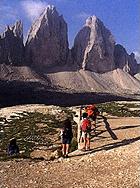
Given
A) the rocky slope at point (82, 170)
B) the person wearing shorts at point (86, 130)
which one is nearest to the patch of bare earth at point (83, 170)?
the rocky slope at point (82, 170)

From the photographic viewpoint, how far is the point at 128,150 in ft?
70.9

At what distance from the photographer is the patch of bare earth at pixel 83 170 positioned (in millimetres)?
17656

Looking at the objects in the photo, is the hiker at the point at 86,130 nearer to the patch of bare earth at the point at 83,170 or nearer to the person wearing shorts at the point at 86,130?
the person wearing shorts at the point at 86,130

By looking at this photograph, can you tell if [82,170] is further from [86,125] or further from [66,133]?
[86,125]

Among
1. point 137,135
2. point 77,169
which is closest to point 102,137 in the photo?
point 137,135

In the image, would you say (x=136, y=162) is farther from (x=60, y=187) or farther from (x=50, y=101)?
(x=50, y=101)

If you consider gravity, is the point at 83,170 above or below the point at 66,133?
below

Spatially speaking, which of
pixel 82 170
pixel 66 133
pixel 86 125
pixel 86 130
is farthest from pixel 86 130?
pixel 82 170

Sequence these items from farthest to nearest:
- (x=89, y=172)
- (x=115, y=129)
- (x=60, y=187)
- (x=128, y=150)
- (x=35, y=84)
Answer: (x=35, y=84)
(x=115, y=129)
(x=128, y=150)
(x=89, y=172)
(x=60, y=187)

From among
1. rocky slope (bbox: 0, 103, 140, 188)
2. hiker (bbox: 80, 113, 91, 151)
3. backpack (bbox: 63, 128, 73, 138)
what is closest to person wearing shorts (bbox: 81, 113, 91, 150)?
hiker (bbox: 80, 113, 91, 151)

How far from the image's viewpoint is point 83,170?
19578 mm

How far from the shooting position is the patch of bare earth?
57.9 feet

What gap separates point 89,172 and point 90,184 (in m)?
1.74

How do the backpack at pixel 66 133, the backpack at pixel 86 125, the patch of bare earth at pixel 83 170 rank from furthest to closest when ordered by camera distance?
the backpack at pixel 86 125 < the backpack at pixel 66 133 < the patch of bare earth at pixel 83 170
